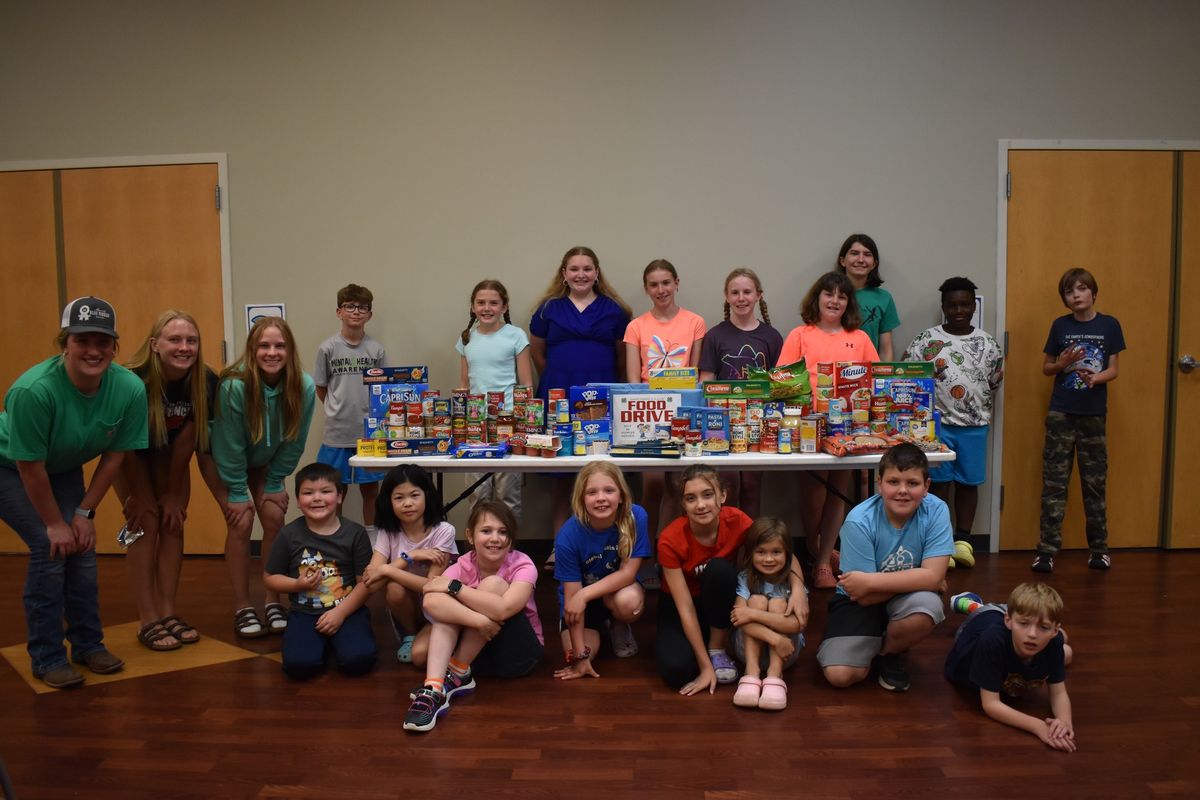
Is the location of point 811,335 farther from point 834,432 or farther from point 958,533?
point 958,533

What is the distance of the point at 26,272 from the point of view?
16.8 feet

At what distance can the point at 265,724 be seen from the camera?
2.82 m

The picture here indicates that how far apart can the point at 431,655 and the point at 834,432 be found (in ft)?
6.60

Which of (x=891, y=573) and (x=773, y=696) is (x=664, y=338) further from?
(x=773, y=696)

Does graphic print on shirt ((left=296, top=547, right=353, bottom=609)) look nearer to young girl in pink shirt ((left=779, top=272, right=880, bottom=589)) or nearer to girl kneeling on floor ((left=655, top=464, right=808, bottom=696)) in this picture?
girl kneeling on floor ((left=655, top=464, right=808, bottom=696))

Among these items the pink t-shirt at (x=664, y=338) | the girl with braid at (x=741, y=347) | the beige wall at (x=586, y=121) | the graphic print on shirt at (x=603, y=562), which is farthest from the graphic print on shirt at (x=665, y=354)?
the graphic print on shirt at (x=603, y=562)

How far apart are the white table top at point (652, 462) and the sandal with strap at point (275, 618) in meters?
0.78

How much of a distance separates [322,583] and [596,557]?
44.9 inches

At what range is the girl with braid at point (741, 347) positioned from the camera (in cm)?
439

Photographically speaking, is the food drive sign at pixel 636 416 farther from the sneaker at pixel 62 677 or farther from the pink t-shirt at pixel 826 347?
the sneaker at pixel 62 677

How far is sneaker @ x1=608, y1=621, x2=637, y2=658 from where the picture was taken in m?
3.41

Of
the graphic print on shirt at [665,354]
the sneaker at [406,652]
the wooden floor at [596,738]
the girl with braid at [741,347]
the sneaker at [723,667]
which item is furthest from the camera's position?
the graphic print on shirt at [665,354]

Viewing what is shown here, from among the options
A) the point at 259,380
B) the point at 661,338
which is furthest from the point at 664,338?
the point at 259,380

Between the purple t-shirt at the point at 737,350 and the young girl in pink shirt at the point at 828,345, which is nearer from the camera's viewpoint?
the young girl in pink shirt at the point at 828,345
